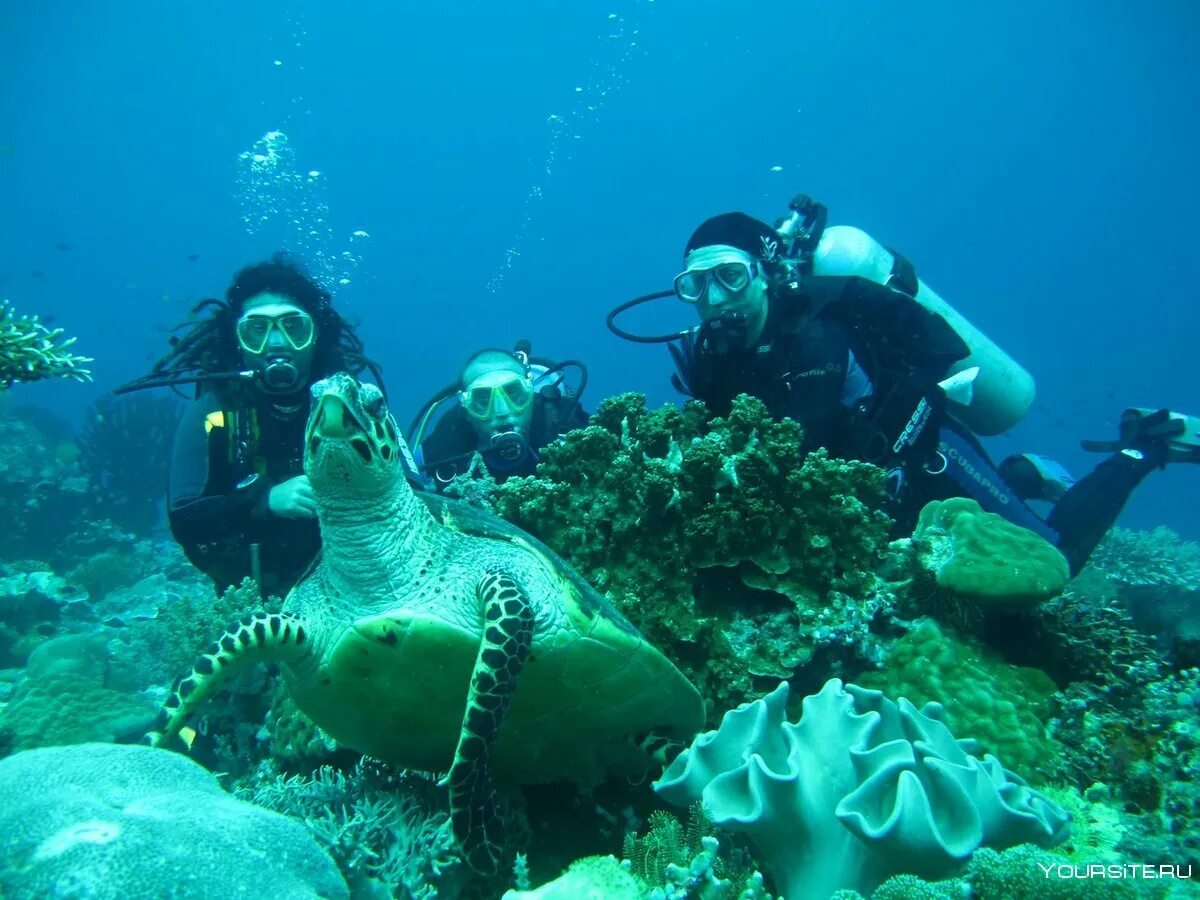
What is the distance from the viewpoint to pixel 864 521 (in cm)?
→ 363

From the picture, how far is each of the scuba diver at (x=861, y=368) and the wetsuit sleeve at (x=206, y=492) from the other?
4.03m

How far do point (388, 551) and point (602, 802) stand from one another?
1.80m

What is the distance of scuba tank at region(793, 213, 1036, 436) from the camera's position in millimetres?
6484

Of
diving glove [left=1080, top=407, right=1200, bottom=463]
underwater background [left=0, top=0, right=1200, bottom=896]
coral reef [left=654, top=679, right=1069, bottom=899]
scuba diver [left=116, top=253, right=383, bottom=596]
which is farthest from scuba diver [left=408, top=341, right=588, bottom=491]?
underwater background [left=0, top=0, right=1200, bottom=896]

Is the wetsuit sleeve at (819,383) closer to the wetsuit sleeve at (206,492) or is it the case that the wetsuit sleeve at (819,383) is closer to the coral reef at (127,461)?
the wetsuit sleeve at (206,492)

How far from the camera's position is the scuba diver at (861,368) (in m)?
5.43

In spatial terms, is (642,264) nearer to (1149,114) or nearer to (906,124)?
(906,124)

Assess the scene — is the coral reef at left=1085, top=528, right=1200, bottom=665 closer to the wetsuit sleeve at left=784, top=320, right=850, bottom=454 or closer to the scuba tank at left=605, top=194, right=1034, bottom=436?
the scuba tank at left=605, top=194, right=1034, bottom=436

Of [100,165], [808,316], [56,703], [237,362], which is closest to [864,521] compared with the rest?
[808,316]

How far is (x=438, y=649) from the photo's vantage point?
8.65 ft

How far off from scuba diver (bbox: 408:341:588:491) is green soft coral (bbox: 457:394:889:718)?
8.36 ft

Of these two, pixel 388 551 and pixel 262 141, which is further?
pixel 262 141

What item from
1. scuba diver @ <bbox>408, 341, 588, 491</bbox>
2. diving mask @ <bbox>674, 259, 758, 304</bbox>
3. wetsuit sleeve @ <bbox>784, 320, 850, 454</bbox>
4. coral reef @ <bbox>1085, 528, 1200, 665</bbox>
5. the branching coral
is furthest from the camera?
coral reef @ <bbox>1085, 528, 1200, 665</bbox>

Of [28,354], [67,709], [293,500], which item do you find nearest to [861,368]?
[293,500]
